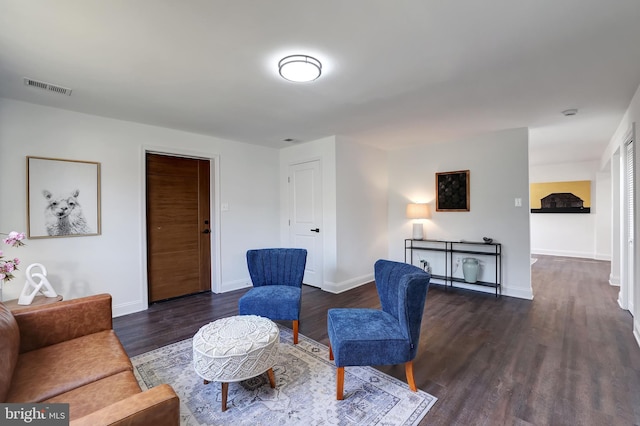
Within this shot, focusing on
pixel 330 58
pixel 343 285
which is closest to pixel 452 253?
pixel 343 285

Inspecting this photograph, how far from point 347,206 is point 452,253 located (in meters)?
1.92

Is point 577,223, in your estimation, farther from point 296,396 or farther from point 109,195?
point 109,195

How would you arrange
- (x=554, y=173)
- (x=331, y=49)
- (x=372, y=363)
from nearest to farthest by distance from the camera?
1. (x=372, y=363)
2. (x=331, y=49)
3. (x=554, y=173)

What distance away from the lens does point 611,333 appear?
2854mm

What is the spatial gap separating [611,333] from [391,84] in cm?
331

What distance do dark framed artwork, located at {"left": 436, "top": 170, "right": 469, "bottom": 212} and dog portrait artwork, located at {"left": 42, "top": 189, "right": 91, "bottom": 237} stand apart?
4.95 meters

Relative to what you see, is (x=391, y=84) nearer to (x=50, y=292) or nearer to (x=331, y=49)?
(x=331, y=49)

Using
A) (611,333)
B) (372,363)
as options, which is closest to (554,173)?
(611,333)

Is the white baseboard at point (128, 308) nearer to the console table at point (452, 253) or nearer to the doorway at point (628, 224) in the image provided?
the console table at point (452, 253)

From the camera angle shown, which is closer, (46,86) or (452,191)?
(46,86)

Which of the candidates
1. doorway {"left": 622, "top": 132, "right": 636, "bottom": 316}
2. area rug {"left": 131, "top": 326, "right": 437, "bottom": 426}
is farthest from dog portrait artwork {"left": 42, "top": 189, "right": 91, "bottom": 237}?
doorway {"left": 622, "top": 132, "right": 636, "bottom": 316}

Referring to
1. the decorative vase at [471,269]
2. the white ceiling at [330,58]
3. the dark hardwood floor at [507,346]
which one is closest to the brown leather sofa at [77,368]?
the dark hardwood floor at [507,346]

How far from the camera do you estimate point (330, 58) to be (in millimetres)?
2109

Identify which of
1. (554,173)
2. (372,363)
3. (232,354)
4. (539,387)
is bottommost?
(539,387)
